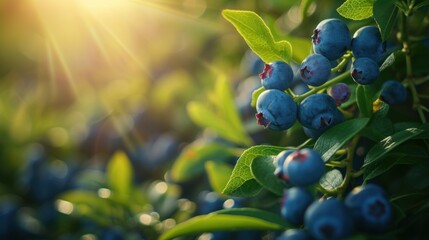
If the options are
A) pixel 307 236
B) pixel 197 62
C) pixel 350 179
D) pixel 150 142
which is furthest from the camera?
pixel 197 62

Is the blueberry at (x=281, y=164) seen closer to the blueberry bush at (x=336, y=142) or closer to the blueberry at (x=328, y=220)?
the blueberry bush at (x=336, y=142)

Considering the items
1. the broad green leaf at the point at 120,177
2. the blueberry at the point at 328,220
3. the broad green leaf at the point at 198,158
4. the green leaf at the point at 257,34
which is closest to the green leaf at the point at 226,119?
the broad green leaf at the point at 198,158

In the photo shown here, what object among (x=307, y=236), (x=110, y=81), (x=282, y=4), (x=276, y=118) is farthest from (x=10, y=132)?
(x=307, y=236)

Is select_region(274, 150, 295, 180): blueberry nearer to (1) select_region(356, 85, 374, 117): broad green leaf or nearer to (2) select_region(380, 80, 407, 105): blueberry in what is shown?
(1) select_region(356, 85, 374, 117): broad green leaf

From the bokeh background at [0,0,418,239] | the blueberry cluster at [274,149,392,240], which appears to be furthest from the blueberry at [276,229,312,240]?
the bokeh background at [0,0,418,239]

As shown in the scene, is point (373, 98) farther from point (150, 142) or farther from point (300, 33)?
point (150, 142)

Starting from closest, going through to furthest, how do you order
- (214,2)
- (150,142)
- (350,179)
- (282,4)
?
1. (350,179)
2. (282,4)
3. (150,142)
4. (214,2)

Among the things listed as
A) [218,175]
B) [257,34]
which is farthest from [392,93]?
[218,175]

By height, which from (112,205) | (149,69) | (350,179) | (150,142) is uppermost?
(149,69)
